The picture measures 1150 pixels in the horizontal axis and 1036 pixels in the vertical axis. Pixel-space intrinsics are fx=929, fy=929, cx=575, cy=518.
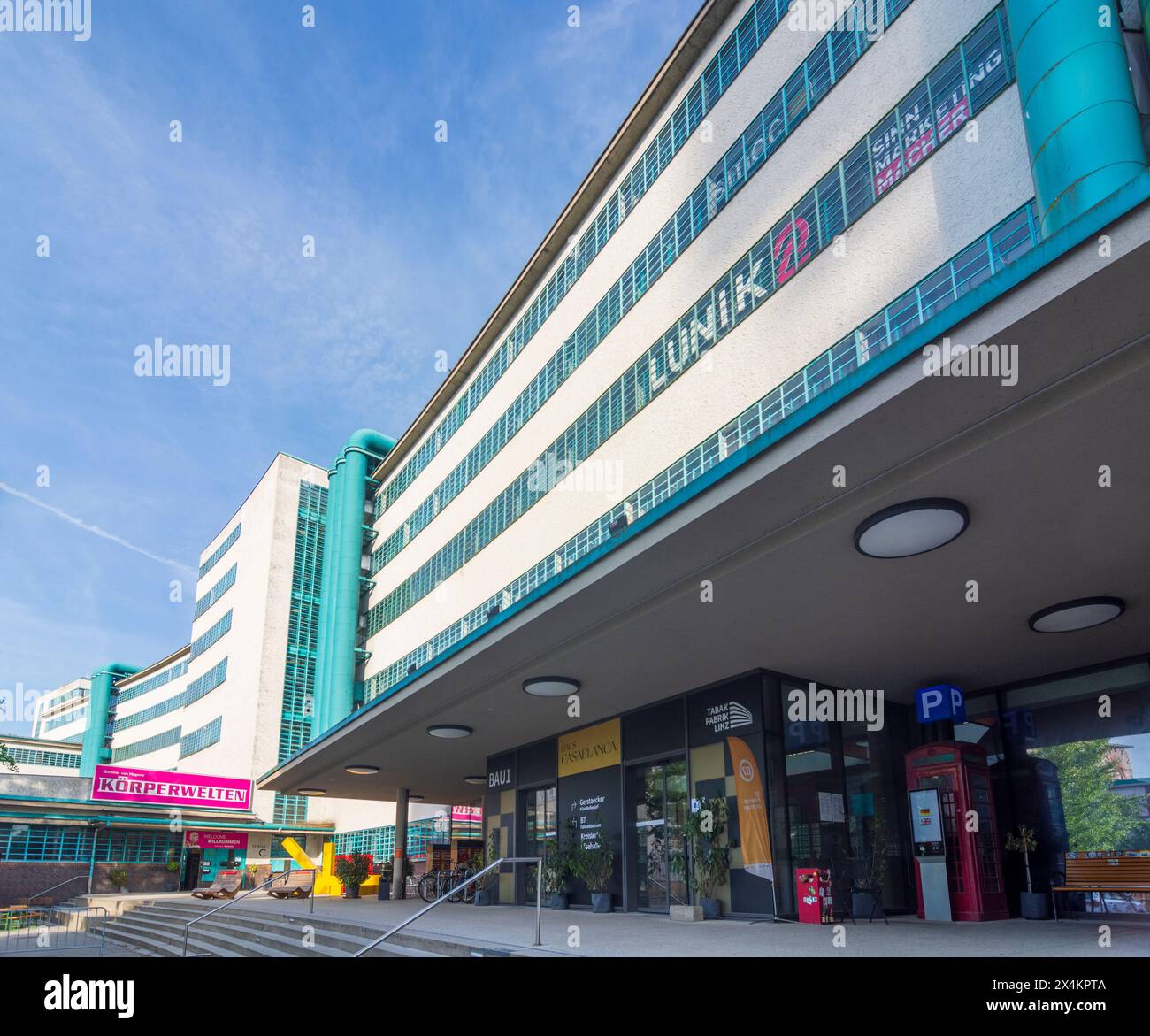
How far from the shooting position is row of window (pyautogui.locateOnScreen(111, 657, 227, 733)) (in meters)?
56.1

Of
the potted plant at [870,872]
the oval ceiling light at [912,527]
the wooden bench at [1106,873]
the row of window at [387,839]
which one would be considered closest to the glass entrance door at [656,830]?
the potted plant at [870,872]

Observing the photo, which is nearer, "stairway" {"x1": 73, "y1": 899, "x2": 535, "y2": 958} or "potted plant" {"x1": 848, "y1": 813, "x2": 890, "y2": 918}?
"stairway" {"x1": 73, "y1": 899, "x2": 535, "y2": 958}

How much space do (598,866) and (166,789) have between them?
2682cm

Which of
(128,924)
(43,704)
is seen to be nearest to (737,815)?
(128,924)

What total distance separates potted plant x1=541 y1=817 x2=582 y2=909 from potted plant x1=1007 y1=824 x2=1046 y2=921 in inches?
312

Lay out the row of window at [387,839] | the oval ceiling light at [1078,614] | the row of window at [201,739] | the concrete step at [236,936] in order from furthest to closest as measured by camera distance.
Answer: the row of window at [201,739]
the row of window at [387,839]
the concrete step at [236,936]
the oval ceiling light at [1078,614]

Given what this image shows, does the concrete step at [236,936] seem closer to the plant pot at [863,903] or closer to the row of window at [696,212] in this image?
the plant pot at [863,903]

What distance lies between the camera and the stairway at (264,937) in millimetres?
10344

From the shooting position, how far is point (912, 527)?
Answer: 9328 millimetres

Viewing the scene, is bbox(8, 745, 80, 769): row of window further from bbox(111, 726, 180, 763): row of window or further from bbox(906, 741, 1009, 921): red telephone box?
bbox(906, 741, 1009, 921): red telephone box

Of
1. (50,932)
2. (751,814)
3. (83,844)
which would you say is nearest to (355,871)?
(50,932)

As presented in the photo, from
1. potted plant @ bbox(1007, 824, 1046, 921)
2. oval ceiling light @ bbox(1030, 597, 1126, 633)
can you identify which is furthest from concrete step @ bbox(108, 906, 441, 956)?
potted plant @ bbox(1007, 824, 1046, 921)

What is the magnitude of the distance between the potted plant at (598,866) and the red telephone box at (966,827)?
5.85m

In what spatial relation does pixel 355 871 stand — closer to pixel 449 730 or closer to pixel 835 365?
pixel 449 730
